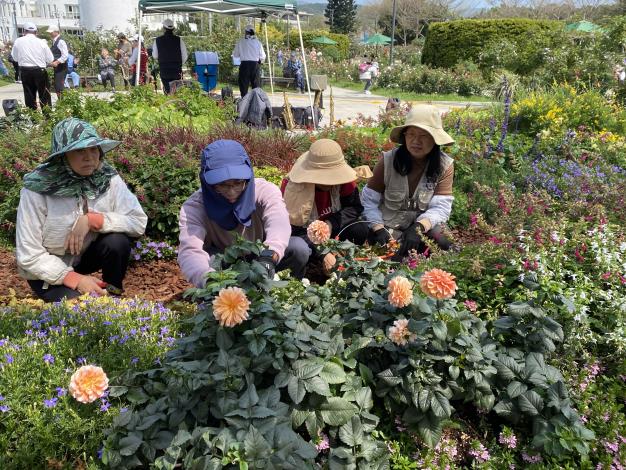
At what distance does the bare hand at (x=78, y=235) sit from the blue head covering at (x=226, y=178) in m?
0.82

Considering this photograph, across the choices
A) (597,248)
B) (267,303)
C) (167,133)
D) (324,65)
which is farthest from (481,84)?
(267,303)

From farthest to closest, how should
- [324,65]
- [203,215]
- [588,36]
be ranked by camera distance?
[324,65], [588,36], [203,215]

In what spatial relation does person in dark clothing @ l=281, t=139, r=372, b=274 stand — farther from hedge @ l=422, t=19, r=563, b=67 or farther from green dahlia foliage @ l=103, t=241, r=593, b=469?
hedge @ l=422, t=19, r=563, b=67

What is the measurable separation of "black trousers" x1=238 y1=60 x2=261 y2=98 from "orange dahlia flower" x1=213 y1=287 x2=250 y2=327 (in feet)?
33.9

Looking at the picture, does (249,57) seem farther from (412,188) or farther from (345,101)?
(412,188)

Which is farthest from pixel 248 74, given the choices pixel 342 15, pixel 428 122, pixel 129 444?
pixel 342 15

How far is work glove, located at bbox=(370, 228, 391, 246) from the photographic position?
11.6 feet

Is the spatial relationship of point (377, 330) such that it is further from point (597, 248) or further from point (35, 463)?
point (597, 248)

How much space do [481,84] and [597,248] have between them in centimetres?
1767

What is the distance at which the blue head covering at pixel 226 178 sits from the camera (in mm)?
2598

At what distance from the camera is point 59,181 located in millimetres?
3033

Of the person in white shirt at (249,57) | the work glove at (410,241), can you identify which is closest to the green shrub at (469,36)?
the person in white shirt at (249,57)

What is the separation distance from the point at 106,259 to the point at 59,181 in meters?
0.57

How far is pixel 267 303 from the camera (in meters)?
1.79
